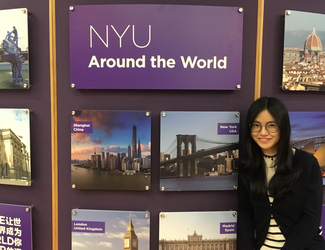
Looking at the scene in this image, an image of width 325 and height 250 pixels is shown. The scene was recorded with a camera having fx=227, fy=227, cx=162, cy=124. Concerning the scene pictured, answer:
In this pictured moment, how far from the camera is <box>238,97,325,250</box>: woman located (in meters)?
1.03

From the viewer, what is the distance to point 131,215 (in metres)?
1.22

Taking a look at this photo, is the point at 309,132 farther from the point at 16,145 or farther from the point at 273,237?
the point at 16,145

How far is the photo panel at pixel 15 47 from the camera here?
118 centimetres

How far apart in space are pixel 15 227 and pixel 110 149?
2.31 feet

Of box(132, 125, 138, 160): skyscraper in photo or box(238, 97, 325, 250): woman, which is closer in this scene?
box(238, 97, 325, 250): woman

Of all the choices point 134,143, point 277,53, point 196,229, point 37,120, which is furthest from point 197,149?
point 37,120

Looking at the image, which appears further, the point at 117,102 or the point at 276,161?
the point at 117,102

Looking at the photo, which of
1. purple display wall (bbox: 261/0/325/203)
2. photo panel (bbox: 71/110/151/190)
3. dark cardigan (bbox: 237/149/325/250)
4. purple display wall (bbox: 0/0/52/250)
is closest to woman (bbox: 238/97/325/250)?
dark cardigan (bbox: 237/149/325/250)

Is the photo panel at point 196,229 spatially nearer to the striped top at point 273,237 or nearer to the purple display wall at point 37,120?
the striped top at point 273,237

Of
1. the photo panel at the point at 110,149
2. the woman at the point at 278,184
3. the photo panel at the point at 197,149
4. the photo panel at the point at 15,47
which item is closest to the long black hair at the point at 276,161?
the woman at the point at 278,184

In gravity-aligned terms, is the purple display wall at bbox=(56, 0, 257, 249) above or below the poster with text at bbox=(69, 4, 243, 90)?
below

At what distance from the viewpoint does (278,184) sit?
41.1 inches

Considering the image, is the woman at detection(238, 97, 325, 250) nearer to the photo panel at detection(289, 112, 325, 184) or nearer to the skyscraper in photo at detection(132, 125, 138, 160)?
the photo panel at detection(289, 112, 325, 184)

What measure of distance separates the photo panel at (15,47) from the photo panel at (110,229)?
771 mm
